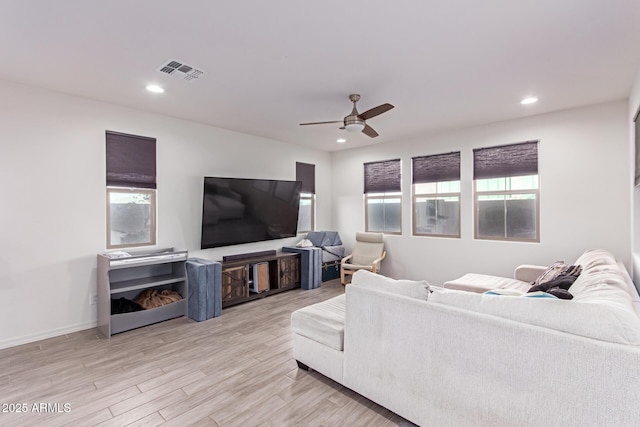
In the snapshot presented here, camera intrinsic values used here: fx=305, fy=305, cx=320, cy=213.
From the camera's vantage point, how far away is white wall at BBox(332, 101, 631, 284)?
371 cm

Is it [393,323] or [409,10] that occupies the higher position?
[409,10]

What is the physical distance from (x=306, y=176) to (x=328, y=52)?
3.79 metres

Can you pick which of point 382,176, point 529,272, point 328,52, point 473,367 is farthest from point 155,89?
point 529,272

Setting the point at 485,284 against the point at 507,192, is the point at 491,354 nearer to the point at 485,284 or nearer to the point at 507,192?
the point at 485,284

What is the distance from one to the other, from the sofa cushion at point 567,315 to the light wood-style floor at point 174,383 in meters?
0.99

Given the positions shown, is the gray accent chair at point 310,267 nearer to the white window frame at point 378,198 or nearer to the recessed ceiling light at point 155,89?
the white window frame at point 378,198

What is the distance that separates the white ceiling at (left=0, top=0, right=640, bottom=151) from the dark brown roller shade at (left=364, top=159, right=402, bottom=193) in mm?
1951

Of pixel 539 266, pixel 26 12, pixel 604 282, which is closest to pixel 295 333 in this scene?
pixel 604 282

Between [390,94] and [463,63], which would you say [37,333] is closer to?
[390,94]

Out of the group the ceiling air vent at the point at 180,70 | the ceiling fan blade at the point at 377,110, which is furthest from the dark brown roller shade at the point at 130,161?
the ceiling fan blade at the point at 377,110

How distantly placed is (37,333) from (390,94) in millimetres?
4610

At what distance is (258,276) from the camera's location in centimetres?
478

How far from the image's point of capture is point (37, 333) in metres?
3.26

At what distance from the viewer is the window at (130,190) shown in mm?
3742
